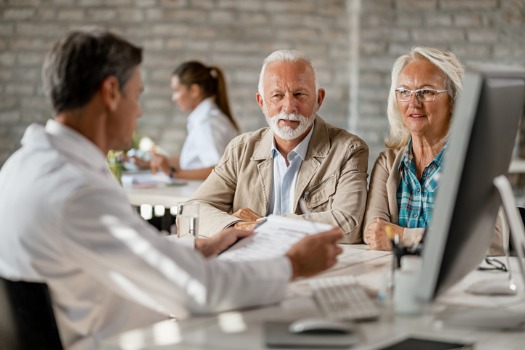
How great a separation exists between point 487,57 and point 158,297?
519 cm

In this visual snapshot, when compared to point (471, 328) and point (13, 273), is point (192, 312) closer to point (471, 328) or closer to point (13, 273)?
point (13, 273)

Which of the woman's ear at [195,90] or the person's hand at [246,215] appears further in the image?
the woman's ear at [195,90]

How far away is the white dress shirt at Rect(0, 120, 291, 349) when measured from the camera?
6.01ft

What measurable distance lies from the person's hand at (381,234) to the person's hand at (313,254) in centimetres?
83

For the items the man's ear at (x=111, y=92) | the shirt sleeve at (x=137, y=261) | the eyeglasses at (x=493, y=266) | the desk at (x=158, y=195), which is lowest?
the desk at (x=158, y=195)

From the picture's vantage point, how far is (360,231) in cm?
321

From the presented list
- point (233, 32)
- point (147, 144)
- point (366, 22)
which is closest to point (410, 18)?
point (366, 22)

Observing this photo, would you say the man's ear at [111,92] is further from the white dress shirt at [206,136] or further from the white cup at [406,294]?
the white dress shirt at [206,136]

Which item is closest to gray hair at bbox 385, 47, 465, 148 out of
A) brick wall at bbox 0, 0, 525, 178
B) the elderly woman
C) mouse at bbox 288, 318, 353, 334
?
the elderly woman

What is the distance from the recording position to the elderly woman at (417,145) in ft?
10.4

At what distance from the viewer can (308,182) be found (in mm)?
3346

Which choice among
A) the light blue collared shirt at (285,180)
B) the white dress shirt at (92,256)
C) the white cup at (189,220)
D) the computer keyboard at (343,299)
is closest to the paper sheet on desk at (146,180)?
the light blue collared shirt at (285,180)

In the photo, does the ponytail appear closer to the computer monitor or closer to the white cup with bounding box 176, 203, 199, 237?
the white cup with bounding box 176, 203, 199, 237

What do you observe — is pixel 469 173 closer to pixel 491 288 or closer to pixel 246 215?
pixel 491 288
